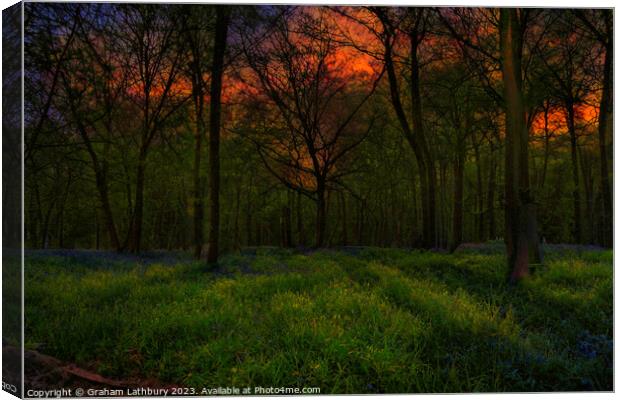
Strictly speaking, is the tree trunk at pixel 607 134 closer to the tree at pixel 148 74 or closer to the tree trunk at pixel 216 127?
the tree trunk at pixel 216 127

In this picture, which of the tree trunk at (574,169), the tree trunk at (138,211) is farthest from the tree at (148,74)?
the tree trunk at (574,169)

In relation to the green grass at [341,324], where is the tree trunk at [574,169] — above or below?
above

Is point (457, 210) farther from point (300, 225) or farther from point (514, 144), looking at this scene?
point (300, 225)

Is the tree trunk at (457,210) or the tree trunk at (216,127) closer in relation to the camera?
the tree trunk at (216,127)

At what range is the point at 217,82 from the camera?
22.9ft

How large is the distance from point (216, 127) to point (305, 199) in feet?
6.15

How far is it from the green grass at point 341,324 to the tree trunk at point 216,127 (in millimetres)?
833

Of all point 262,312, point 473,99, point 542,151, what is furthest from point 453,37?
point 262,312

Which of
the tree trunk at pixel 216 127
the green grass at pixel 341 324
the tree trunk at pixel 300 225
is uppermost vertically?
the tree trunk at pixel 216 127

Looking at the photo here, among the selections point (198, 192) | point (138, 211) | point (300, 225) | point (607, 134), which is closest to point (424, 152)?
point (300, 225)

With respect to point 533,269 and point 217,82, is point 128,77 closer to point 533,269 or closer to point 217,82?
point 217,82

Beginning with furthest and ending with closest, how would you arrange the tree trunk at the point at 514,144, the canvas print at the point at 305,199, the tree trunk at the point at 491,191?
the tree trunk at the point at 491,191
the tree trunk at the point at 514,144
the canvas print at the point at 305,199

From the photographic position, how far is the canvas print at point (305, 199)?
221 inches

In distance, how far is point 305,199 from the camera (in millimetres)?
7488
